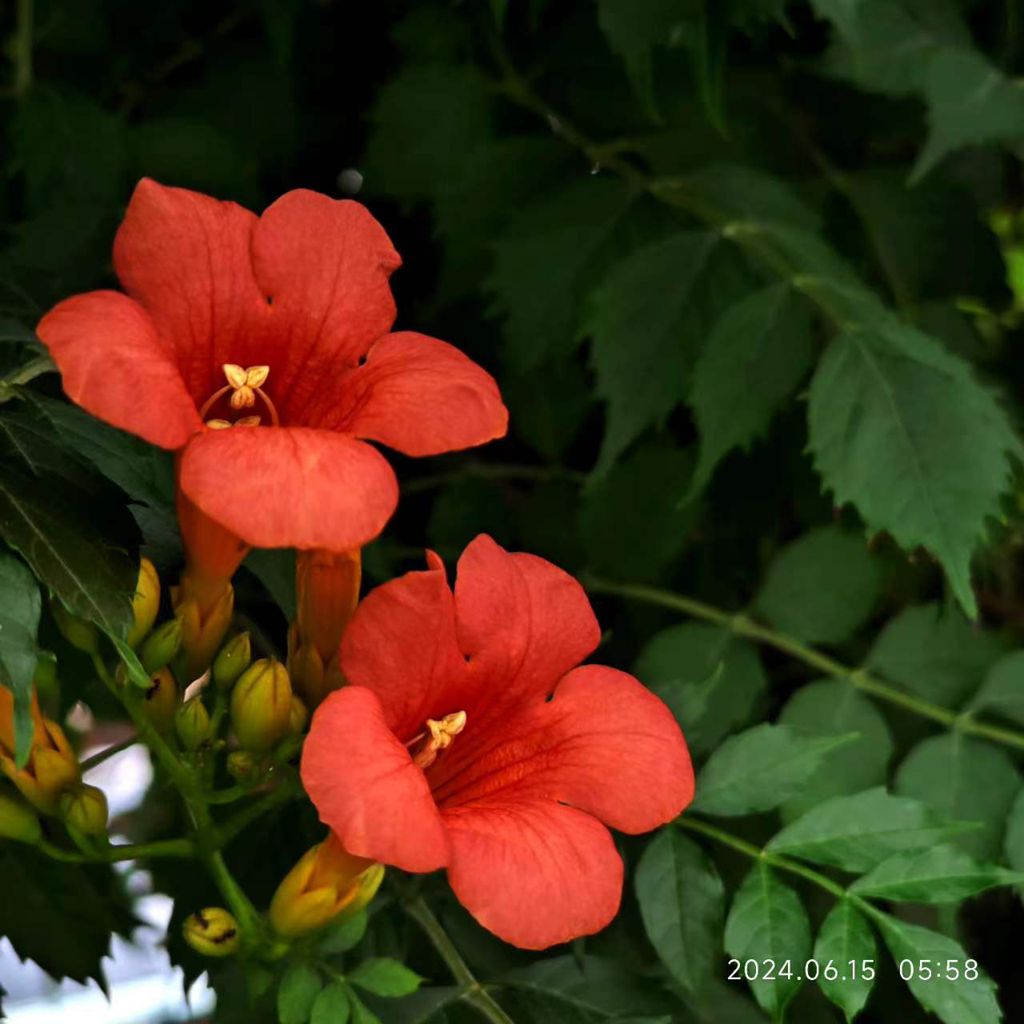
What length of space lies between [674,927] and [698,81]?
739 mm

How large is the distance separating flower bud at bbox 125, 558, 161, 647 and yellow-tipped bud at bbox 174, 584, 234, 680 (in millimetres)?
27

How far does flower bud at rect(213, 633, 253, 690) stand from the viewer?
1.00 metres

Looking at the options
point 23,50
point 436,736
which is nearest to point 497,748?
point 436,736

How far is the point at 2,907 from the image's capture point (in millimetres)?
1324

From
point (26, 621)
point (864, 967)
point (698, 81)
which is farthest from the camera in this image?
point (698, 81)

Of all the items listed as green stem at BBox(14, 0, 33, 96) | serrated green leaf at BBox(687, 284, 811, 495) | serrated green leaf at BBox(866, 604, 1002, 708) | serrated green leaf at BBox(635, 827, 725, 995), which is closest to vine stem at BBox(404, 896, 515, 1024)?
serrated green leaf at BBox(635, 827, 725, 995)

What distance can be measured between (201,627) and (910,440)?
2.17 feet

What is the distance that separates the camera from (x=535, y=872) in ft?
2.82

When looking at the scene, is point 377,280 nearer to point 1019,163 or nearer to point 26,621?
point 26,621

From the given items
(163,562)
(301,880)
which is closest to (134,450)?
(163,562)

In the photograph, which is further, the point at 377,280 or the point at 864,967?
the point at 864,967

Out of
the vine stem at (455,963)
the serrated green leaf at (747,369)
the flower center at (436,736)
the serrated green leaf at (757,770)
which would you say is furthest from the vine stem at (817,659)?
the flower center at (436,736)

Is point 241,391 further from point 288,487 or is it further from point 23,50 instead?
point 23,50

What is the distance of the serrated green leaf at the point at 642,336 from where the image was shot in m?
1.37
